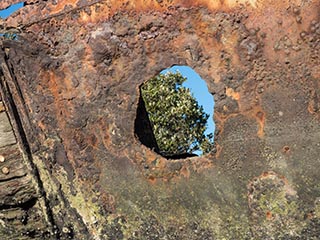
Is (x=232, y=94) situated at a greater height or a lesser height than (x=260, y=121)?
greater

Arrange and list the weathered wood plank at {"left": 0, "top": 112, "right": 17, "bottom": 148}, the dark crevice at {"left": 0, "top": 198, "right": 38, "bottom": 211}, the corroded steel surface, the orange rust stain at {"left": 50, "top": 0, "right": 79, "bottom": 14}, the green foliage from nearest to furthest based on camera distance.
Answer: the corroded steel surface
the orange rust stain at {"left": 50, "top": 0, "right": 79, "bottom": 14}
the weathered wood plank at {"left": 0, "top": 112, "right": 17, "bottom": 148}
the dark crevice at {"left": 0, "top": 198, "right": 38, "bottom": 211}
the green foliage

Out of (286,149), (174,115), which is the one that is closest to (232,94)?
(286,149)

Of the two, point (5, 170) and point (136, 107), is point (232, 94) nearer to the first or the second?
point (136, 107)

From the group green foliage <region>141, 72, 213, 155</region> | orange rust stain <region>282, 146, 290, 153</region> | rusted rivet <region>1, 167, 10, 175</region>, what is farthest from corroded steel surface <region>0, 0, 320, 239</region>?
green foliage <region>141, 72, 213, 155</region>

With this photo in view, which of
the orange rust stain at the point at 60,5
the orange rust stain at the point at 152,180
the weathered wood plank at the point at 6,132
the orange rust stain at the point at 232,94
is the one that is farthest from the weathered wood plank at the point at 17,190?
the orange rust stain at the point at 232,94

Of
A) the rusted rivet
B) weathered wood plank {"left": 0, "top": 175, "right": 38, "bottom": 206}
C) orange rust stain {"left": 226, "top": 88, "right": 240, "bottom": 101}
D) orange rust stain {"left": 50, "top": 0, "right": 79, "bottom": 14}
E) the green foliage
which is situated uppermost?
orange rust stain {"left": 50, "top": 0, "right": 79, "bottom": 14}

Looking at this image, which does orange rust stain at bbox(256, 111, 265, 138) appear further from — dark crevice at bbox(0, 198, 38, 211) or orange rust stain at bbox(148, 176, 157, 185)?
dark crevice at bbox(0, 198, 38, 211)

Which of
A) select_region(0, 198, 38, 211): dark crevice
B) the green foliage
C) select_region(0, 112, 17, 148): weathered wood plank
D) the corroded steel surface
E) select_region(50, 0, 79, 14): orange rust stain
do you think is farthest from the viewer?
the green foliage
